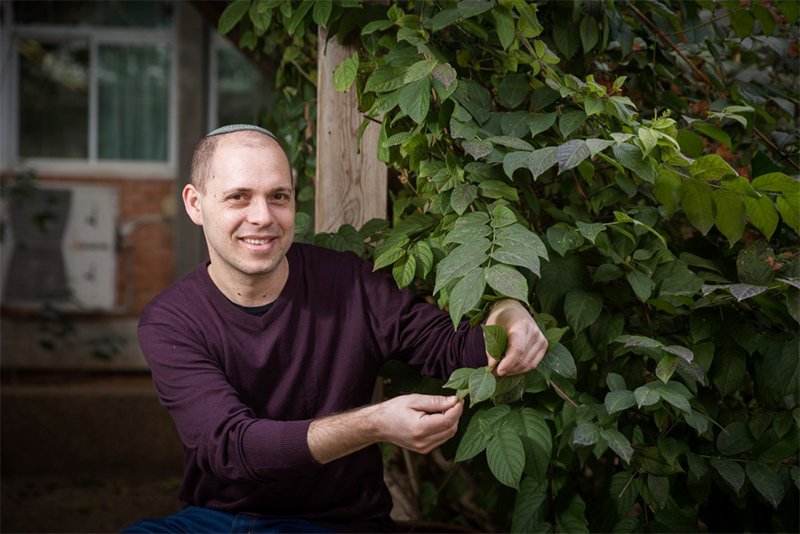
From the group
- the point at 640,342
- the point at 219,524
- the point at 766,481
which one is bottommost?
the point at 219,524

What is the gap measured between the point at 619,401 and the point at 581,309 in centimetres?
25

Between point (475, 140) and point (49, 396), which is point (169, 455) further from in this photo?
point (475, 140)

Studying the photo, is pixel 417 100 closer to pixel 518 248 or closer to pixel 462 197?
pixel 462 197

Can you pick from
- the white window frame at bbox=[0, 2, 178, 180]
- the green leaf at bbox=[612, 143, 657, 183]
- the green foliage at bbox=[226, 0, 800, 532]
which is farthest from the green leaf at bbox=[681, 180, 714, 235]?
the white window frame at bbox=[0, 2, 178, 180]

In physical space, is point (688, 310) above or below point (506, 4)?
below

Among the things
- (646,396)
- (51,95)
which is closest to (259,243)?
(646,396)

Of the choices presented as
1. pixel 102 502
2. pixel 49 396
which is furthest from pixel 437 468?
pixel 49 396

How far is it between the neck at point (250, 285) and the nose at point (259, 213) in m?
0.14

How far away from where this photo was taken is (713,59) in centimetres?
270

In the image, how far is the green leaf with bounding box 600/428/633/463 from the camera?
188 cm

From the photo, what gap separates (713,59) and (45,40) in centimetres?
527

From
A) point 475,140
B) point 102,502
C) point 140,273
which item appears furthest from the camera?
point 140,273

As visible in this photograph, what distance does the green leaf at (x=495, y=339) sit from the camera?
5.86 feet

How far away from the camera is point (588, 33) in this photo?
2.27 metres
